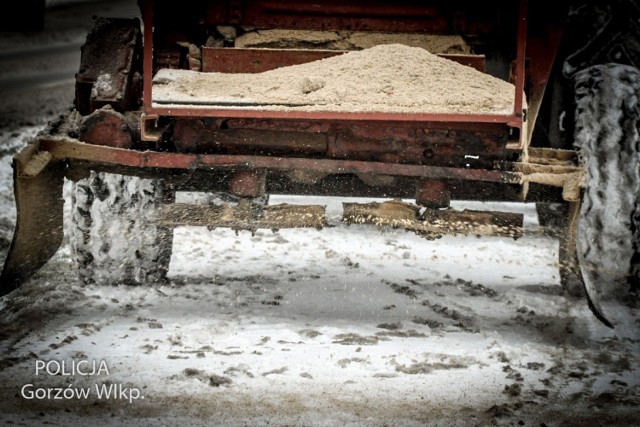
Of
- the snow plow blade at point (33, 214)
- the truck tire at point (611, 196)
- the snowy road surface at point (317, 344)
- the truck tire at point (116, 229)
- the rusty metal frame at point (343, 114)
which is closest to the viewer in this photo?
the snowy road surface at point (317, 344)

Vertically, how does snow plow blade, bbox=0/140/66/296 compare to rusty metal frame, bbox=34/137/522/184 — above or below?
below

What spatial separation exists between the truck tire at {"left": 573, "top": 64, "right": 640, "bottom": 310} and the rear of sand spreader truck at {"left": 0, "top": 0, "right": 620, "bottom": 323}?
0.14m

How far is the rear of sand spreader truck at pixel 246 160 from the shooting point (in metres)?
3.91

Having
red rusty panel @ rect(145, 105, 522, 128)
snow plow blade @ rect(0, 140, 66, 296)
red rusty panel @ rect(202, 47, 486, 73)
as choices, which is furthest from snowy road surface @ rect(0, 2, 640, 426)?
red rusty panel @ rect(202, 47, 486, 73)

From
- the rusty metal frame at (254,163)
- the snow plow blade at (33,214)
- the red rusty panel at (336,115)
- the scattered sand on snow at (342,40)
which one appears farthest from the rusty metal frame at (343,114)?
the scattered sand on snow at (342,40)

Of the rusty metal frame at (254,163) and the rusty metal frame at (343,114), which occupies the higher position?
the rusty metal frame at (343,114)

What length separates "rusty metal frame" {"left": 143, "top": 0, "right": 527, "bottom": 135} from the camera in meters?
3.75

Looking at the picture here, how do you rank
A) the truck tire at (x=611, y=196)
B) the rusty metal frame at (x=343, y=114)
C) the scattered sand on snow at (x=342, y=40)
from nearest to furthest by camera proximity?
the rusty metal frame at (x=343, y=114), the truck tire at (x=611, y=196), the scattered sand on snow at (x=342, y=40)

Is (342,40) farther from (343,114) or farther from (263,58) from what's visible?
(343,114)

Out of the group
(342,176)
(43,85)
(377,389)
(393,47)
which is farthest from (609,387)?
(43,85)

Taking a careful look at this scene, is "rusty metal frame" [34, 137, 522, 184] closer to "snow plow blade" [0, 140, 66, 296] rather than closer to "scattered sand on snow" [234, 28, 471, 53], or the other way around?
"snow plow blade" [0, 140, 66, 296]

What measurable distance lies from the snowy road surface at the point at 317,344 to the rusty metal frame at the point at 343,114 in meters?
0.68

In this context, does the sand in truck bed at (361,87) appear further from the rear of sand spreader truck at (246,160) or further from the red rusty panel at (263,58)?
the red rusty panel at (263,58)

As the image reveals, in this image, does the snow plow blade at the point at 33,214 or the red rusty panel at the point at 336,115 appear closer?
the red rusty panel at the point at 336,115
